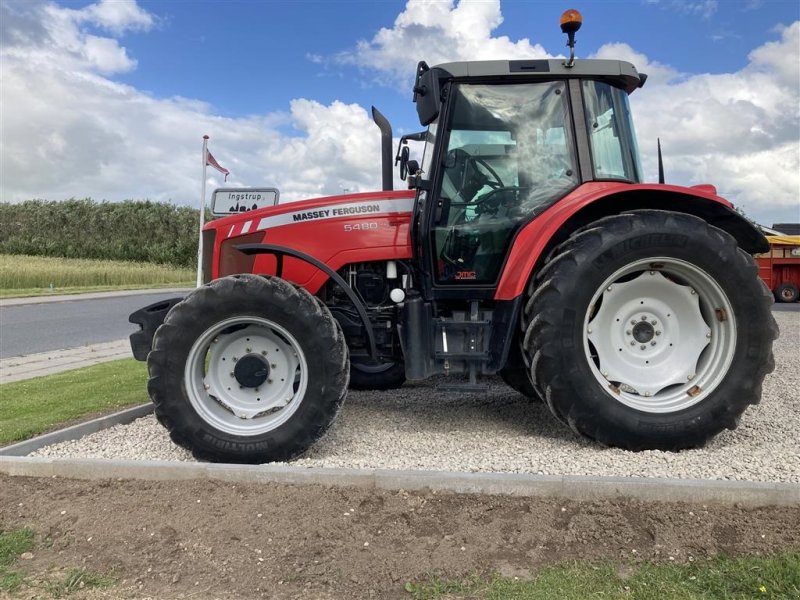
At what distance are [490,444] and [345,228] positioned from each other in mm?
1818

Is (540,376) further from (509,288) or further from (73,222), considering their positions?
(73,222)

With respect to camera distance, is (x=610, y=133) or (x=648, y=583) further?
(x=610, y=133)

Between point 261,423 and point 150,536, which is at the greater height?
point 261,423

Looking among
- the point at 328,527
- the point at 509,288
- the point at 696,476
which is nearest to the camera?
the point at 328,527

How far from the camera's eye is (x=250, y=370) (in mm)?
4066

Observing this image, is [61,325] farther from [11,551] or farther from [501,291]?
[501,291]

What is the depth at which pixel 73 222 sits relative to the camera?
44.2 meters

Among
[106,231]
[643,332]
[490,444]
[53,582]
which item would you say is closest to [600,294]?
[643,332]

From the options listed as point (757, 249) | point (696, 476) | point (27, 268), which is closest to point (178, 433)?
point (696, 476)

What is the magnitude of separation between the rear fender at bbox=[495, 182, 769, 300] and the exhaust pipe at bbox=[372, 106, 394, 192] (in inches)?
47.5

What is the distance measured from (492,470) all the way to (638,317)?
146 centimetres

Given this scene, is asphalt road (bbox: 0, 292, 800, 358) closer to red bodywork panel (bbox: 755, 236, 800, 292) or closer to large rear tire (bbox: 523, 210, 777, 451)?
red bodywork panel (bbox: 755, 236, 800, 292)

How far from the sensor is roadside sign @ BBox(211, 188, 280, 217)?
7.66 m

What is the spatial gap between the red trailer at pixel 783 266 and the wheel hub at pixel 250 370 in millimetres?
17241
